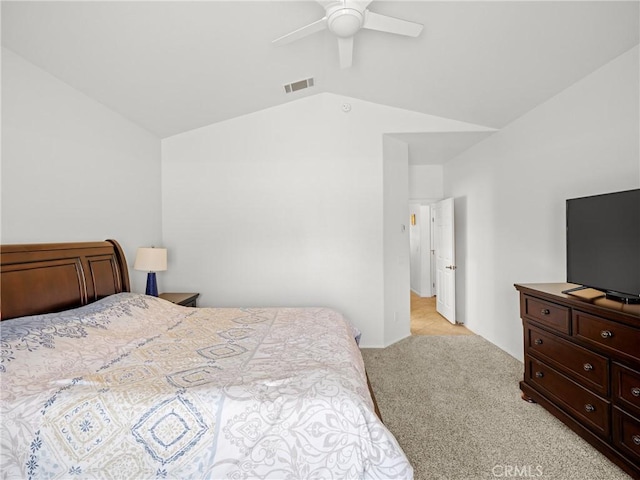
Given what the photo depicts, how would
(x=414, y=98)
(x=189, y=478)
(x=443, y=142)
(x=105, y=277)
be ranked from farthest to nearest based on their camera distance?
(x=443, y=142) → (x=414, y=98) → (x=105, y=277) → (x=189, y=478)

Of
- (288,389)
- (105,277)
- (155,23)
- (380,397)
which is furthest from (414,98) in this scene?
(105,277)

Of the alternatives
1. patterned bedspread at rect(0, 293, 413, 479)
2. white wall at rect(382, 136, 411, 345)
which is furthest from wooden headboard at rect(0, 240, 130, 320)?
white wall at rect(382, 136, 411, 345)

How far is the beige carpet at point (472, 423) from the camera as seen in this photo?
1761mm

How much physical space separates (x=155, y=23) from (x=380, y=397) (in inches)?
132

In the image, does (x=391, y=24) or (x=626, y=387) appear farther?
(x=391, y=24)

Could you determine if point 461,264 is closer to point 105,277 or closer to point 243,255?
point 243,255

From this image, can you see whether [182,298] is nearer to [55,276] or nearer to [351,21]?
[55,276]

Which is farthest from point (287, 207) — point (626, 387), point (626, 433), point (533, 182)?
point (626, 433)

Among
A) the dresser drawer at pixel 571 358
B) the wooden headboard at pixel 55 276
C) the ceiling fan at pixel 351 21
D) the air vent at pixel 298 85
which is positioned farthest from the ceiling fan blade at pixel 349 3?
the dresser drawer at pixel 571 358

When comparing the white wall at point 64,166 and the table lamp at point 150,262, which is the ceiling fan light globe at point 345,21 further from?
the table lamp at point 150,262

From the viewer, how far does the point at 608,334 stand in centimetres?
176

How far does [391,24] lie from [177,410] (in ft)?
7.84

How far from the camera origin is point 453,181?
4.85 m

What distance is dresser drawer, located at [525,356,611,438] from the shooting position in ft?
5.96
